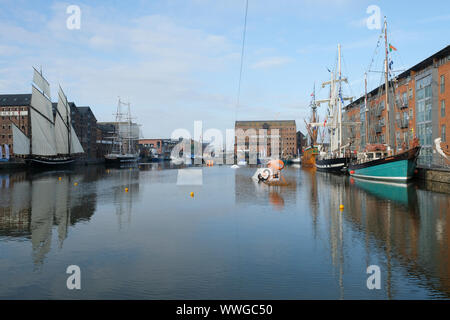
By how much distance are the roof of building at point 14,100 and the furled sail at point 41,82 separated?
30.0 m

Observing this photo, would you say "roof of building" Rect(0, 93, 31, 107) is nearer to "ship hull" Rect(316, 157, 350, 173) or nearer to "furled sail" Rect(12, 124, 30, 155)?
"furled sail" Rect(12, 124, 30, 155)

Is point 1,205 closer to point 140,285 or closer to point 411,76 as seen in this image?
point 140,285

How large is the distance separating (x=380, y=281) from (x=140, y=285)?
7499 millimetres

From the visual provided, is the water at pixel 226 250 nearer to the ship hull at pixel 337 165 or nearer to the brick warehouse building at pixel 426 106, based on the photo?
the brick warehouse building at pixel 426 106

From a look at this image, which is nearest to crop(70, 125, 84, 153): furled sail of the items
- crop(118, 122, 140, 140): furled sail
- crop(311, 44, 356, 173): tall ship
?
crop(118, 122, 140, 140): furled sail

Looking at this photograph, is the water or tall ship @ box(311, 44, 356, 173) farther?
tall ship @ box(311, 44, 356, 173)

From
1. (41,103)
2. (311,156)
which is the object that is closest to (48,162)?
(41,103)

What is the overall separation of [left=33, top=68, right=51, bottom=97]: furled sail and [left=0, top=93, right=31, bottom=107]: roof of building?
98.4 feet

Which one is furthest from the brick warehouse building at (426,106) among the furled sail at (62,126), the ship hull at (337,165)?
the furled sail at (62,126)

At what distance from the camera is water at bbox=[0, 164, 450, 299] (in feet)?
33.6

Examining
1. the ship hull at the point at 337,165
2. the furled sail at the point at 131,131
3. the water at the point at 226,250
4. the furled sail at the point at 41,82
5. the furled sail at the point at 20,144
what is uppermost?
the furled sail at the point at 41,82

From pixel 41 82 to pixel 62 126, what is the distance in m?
12.7

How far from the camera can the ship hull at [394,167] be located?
132ft

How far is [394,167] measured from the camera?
42.2 m
